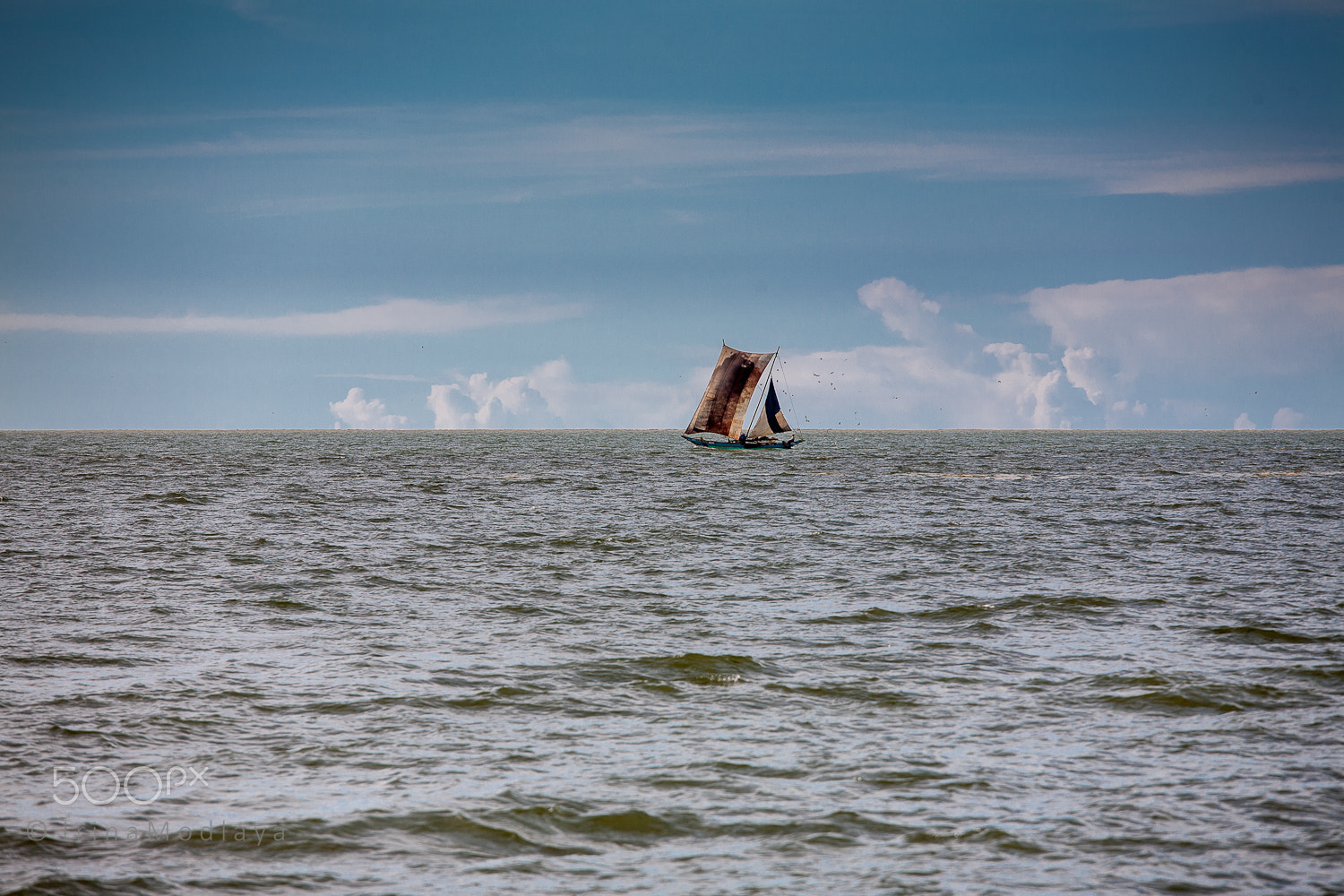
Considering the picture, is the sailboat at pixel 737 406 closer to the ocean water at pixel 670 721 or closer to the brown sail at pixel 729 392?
the brown sail at pixel 729 392

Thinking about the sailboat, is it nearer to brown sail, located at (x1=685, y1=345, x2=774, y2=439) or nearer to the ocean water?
brown sail, located at (x1=685, y1=345, x2=774, y2=439)

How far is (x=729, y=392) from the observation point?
114 metres

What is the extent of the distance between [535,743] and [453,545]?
2146 cm

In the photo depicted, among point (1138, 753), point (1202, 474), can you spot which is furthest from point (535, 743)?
point (1202, 474)

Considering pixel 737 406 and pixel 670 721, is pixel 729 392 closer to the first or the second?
pixel 737 406

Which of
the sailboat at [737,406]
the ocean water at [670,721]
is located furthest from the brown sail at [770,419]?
the ocean water at [670,721]

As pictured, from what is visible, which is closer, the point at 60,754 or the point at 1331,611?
the point at 60,754

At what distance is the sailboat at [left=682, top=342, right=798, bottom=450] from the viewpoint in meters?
112

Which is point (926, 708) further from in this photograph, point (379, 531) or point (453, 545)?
point (379, 531)

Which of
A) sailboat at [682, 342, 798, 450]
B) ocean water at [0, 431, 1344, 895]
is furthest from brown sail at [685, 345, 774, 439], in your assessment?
ocean water at [0, 431, 1344, 895]

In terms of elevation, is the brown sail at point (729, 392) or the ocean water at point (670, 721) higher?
the brown sail at point (729, 392)

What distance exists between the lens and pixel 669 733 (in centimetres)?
1209

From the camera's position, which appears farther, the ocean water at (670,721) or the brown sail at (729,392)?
the brown sail at (729,392)

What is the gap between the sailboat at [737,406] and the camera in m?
112
